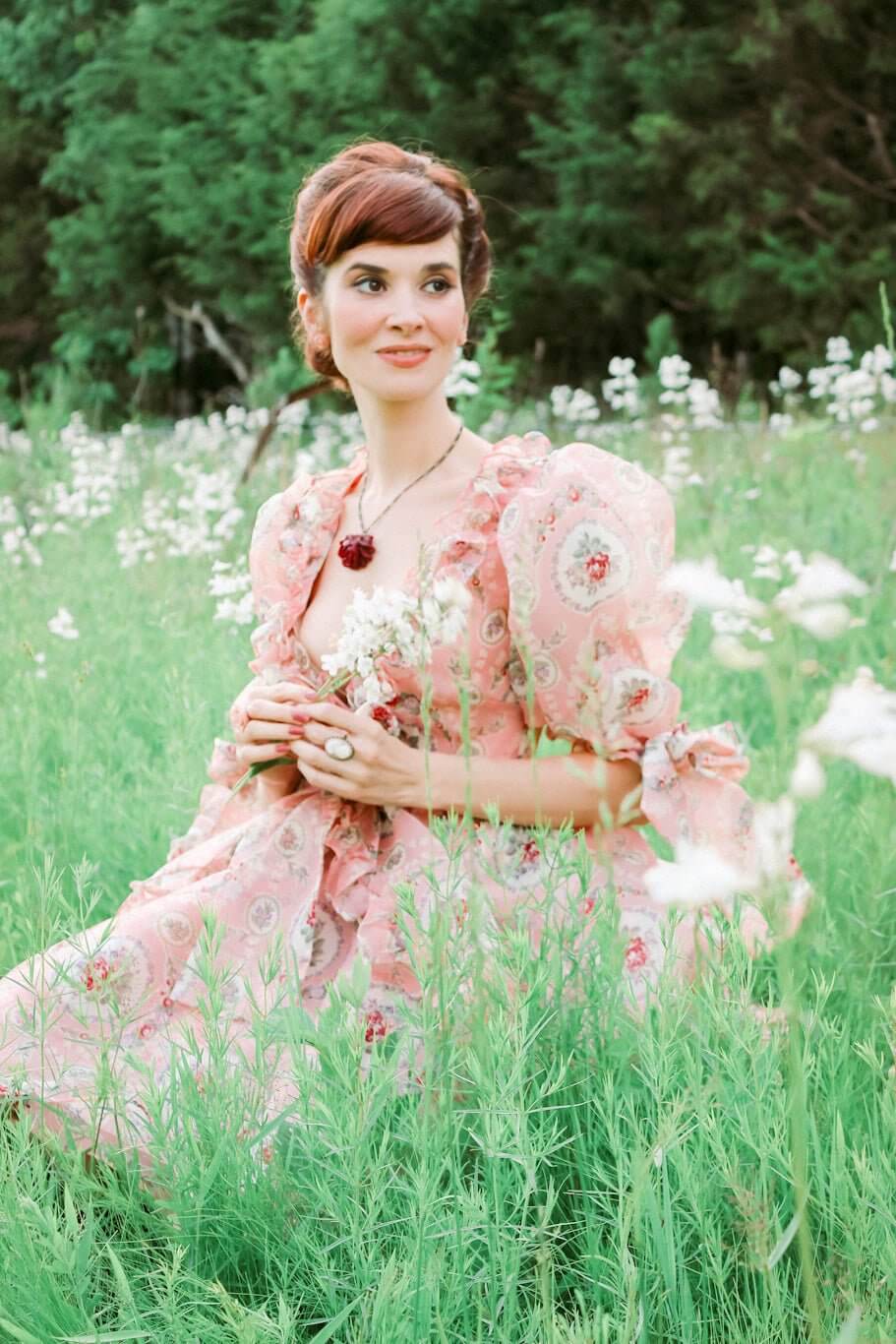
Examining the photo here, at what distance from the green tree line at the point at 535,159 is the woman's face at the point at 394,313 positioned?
25.4ft

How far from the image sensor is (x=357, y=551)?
7.39 ft

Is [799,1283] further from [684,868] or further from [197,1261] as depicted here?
[684,868]

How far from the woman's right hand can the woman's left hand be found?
2cm

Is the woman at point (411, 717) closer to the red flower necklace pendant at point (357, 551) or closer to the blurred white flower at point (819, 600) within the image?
the red flower necklace pendant at point (357, 551)

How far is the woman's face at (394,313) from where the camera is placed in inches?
88.4

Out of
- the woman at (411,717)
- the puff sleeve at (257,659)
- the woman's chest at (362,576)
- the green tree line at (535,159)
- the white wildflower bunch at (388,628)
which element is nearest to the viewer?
the white wildflower bunch at (388,628)

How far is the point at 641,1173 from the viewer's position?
109 cm

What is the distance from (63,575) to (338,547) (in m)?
2.50

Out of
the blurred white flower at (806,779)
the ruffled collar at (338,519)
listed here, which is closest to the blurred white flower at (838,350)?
the ruffled collar at (338,519)

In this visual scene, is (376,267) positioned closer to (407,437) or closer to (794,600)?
(407,437)

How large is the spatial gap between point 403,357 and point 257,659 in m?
0.55

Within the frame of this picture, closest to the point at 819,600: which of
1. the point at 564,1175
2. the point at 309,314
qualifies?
the point at 564,1175

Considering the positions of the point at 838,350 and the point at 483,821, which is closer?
the point at 483,821

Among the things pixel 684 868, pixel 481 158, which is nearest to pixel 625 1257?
pixel 684 868
